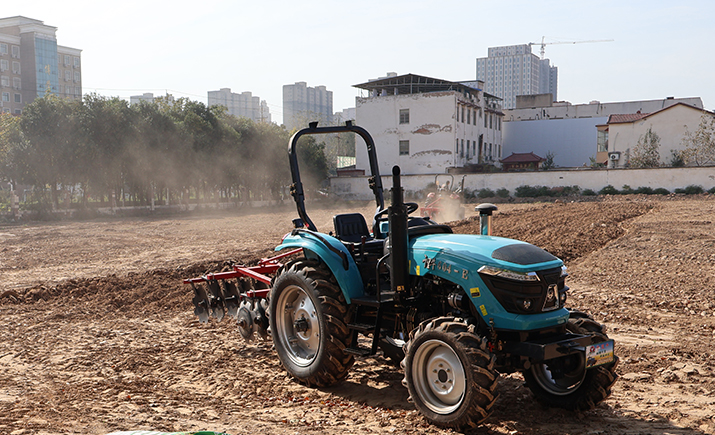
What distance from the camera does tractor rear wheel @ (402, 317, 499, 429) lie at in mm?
3863

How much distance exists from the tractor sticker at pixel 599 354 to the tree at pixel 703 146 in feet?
140

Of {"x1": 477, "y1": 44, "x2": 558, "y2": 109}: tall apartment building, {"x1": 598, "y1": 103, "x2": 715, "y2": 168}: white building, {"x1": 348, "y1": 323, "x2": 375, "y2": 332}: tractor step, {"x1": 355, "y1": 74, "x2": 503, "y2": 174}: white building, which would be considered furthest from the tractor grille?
{"x1": 477, "y1": 44, "x2": 558, "y2": 109}: tall apartment building

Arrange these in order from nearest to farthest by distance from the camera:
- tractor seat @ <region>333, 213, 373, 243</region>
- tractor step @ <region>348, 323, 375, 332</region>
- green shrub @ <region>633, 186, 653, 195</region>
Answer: tractor step @ <region>348, 323, 375, 332</region> → tractor seat @ <region>333, 213, 373, 243</region> → green shrub @ <region>633, 186, 653, 195</region>

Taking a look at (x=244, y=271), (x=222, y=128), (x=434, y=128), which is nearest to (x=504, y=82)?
(x=434, y=128)

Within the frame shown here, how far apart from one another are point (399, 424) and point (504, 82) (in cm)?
18297

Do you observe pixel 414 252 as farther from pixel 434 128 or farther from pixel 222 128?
pixel 434 128

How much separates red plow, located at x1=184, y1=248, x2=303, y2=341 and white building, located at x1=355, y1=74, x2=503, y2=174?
39386mm

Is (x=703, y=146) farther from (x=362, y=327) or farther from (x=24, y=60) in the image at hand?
(x=24, y=60)

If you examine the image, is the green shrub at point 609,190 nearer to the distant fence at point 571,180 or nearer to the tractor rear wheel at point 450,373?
the distant fence at point 571,180

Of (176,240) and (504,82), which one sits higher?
(504,82)

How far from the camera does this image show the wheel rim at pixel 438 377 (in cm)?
407

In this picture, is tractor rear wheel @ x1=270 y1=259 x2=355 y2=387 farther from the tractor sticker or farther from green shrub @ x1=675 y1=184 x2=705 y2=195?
green shrub @ x1=675 y1=184 x2=705 y2=195

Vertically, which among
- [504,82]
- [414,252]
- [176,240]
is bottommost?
[176,240]

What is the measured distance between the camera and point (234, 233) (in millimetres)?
21562
